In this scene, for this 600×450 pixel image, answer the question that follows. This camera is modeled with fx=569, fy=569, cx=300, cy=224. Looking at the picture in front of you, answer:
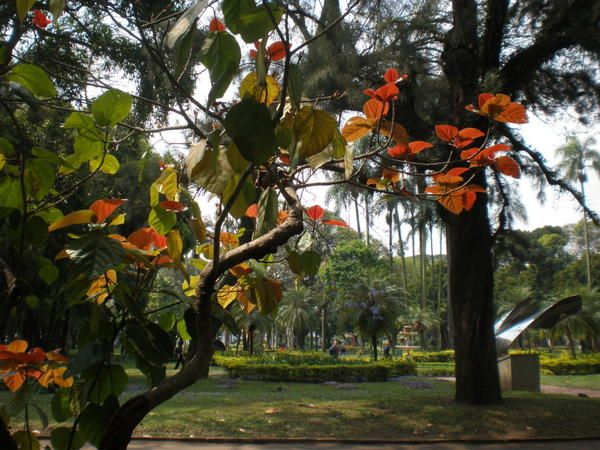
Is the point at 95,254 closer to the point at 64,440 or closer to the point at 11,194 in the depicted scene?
the point at 11,194

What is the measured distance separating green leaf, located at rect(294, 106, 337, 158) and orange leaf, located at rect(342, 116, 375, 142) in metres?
0.37

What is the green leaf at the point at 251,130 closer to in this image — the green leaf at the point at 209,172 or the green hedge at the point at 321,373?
the green leaf at the point at 209,172

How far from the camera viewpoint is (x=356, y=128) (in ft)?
4.09

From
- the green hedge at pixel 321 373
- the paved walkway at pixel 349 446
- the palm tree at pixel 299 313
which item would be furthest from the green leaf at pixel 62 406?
the palm tree at pixel 299 313

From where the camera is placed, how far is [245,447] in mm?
6055

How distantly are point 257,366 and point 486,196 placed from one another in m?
8.88

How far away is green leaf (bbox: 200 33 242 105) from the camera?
694mm

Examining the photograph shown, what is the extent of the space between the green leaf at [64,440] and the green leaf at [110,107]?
534 millimetres

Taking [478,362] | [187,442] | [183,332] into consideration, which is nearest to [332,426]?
[187,442]

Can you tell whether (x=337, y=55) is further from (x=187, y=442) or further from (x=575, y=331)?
(x=575, y=331)

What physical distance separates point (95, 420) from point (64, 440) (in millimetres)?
126

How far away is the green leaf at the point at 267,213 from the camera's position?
1.02 meters

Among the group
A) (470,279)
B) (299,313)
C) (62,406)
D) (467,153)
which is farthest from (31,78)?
(299,313)

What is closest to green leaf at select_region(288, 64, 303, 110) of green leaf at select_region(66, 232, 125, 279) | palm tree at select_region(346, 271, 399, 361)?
green leaf at select_region(66, 232, 125, 279)
